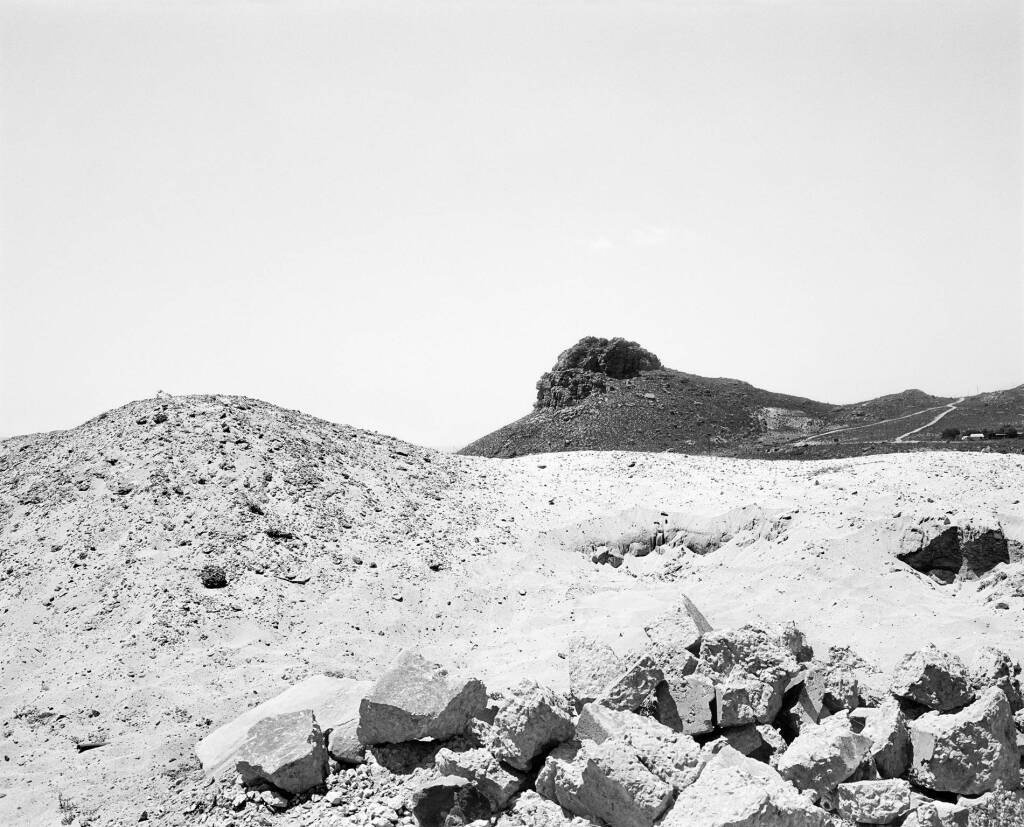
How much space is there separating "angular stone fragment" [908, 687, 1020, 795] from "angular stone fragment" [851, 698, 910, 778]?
10 centimetres

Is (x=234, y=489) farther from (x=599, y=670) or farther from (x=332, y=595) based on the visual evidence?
(x=599, y=670)

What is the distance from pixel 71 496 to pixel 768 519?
13.4 metres

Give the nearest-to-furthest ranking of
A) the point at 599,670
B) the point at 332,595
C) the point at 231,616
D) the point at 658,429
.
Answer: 1. the point at 599,670
2. the point at 231,616
3. the point at 332,595
4. the point at 658,429

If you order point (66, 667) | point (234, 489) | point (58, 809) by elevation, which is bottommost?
point (58, 809)

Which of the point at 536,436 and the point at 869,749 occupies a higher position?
the point at 536,436

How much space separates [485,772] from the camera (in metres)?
6.50

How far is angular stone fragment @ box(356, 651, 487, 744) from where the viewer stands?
281 inches

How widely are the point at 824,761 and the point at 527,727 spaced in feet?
7.91

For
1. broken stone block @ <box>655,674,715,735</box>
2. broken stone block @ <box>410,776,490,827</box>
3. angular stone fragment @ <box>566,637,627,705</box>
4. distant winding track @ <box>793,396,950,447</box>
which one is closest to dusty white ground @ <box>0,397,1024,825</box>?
angular stone fragment @ <box>566,637,627,705</box>

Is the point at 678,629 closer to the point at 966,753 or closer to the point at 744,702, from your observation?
the point at 744,702

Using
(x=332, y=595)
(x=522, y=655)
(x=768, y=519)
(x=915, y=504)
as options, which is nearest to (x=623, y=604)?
(x=522, y=655)

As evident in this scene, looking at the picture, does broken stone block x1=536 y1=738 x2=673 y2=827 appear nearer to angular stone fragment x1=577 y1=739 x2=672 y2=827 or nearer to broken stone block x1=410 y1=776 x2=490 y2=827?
angular stone fragment x1=577 y1=739 x2=672 y2=827

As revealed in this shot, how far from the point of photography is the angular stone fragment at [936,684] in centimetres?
753

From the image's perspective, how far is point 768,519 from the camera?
15.1m
